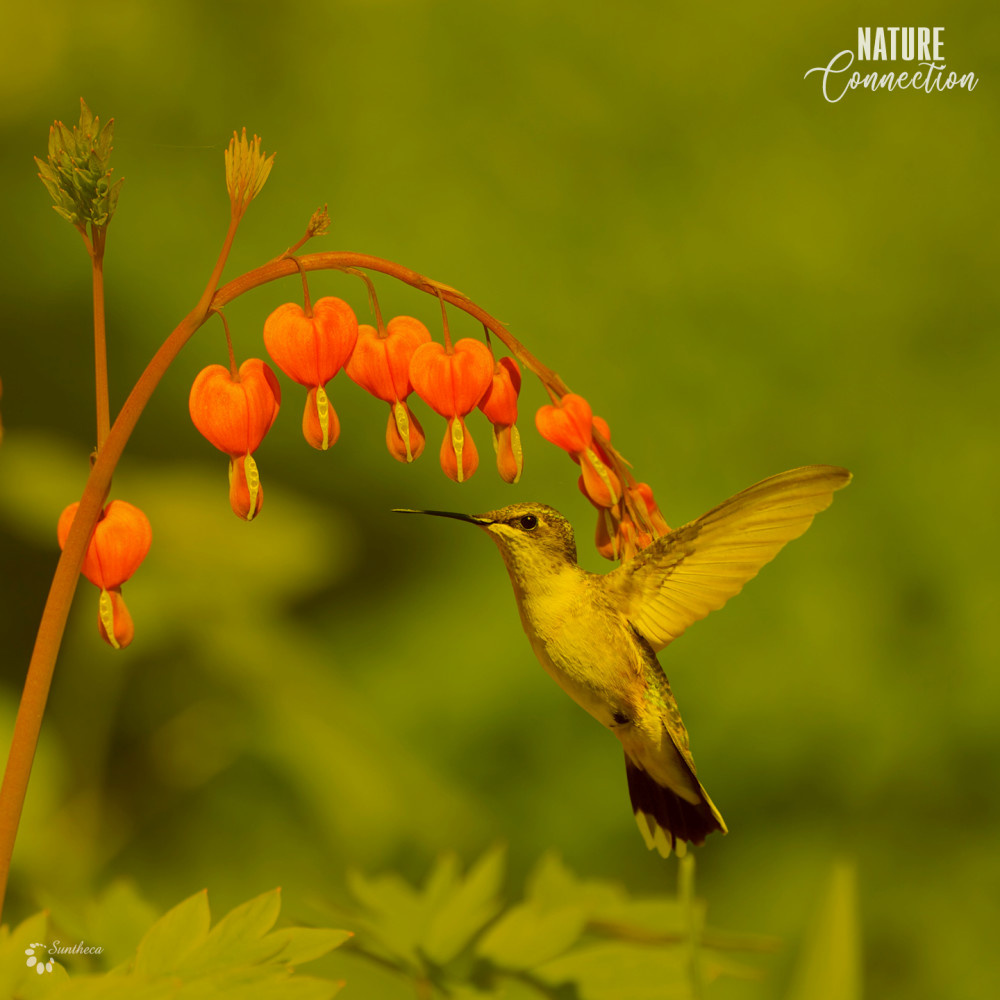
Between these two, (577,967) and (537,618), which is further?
(577,967)

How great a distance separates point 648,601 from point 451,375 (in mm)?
211

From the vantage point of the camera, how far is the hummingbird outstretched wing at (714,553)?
548 mm

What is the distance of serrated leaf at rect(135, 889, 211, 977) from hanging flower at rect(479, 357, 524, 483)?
317 millimetres

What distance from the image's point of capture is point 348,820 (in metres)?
1.21

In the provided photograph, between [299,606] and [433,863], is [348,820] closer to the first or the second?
[433,863]

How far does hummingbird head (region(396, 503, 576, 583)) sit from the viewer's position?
1.83 ft

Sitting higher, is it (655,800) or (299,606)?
(299,606)

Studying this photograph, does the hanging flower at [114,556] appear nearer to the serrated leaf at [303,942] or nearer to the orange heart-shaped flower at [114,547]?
the orange heart-shaped flower at [114,547]

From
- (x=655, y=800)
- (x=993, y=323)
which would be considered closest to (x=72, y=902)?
(x=655, y=800)

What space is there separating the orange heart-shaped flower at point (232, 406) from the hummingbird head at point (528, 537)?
103 millimetres

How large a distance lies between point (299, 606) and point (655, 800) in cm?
80

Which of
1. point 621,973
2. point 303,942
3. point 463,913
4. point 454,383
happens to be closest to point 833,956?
point 621,973

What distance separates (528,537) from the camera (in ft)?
1.84

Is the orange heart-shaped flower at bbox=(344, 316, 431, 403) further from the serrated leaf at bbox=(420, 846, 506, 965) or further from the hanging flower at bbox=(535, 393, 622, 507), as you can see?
the serrated leaf at bbox=(420, 846, 506, 965)
